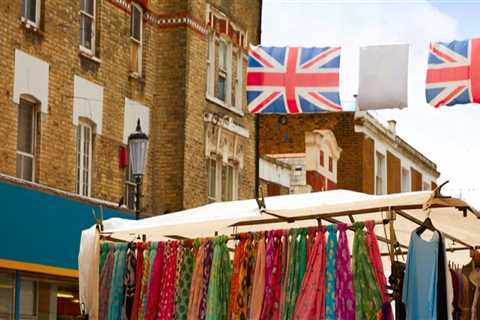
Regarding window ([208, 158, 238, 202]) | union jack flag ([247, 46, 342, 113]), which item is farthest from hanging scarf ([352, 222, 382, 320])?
window ([208, 158, 238, 202])

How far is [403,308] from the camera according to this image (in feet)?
36.8

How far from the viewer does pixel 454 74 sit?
1984 cm

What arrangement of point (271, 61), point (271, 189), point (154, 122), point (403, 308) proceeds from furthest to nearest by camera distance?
point (271, 189) → point (154, 122) → point (271, 61) → point (403, 308)

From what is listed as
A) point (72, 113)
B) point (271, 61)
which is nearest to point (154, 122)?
point (72, 113)

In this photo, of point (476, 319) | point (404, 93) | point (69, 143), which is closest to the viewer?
point (476, 319)

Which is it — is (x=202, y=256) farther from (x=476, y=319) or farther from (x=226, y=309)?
(x=476, y=319)

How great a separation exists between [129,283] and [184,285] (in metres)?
0.81

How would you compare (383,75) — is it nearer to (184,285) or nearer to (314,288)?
(184,285)

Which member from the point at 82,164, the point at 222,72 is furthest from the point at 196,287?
the point at 222,72

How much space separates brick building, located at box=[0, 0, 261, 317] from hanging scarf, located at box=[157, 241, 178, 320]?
28.0ft

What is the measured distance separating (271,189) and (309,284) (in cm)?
2469

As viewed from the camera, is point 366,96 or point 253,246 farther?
point 366,96

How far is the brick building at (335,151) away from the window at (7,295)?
1645 cm

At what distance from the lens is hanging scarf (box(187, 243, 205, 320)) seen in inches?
506
